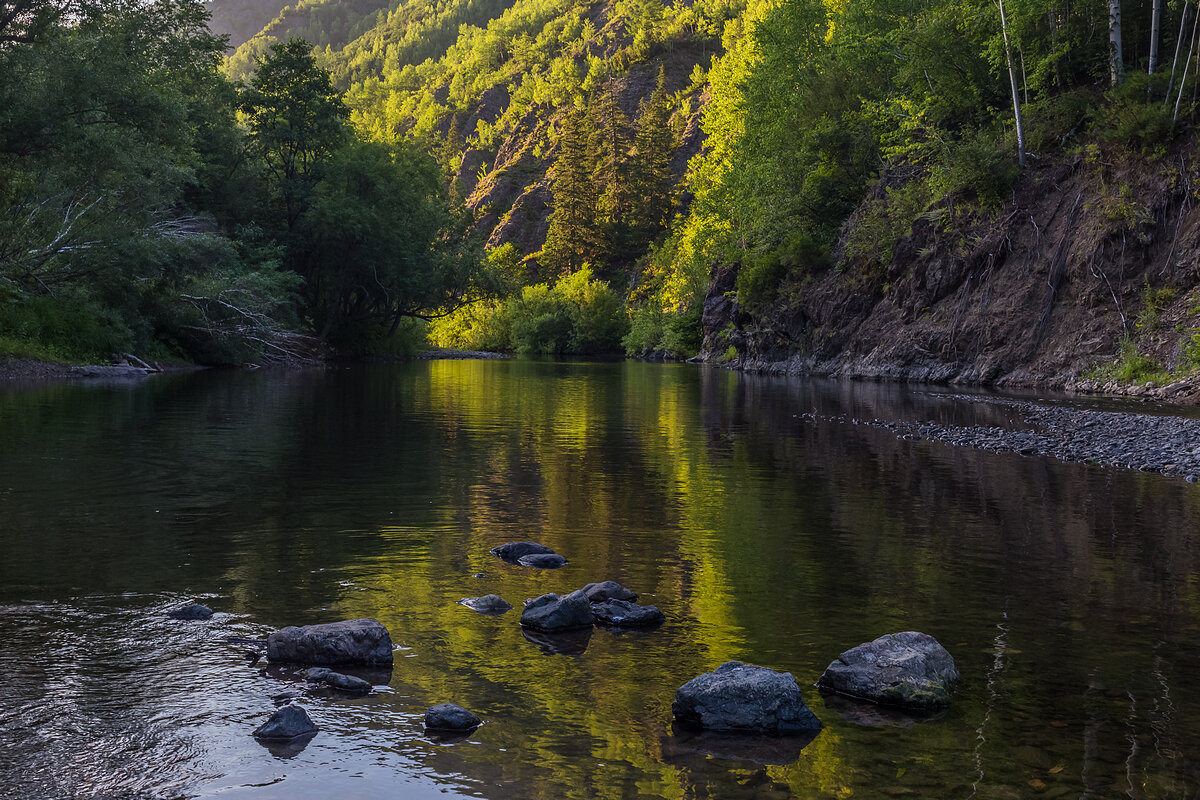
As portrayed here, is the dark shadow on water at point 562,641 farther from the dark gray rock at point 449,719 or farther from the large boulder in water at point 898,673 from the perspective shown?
the large boulder in water at point 898,673

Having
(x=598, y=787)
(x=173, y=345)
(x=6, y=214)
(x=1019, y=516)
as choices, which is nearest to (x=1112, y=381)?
(x=1019, y=516)

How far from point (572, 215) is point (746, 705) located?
464 feet

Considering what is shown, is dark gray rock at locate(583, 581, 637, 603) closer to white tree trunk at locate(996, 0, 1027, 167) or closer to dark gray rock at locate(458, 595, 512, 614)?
dark gray rock at locate(458, 595, 512, 614)

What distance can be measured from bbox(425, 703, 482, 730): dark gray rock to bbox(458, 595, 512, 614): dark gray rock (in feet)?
8.01

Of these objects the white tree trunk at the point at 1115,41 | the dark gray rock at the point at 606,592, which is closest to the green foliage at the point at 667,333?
the white tree trunk at the point at 1115,41

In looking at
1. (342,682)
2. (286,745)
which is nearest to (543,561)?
(342,682)

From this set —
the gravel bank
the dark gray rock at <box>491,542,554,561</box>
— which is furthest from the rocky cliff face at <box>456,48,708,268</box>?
the dark gray rock at <box>491,542,554,561</box>

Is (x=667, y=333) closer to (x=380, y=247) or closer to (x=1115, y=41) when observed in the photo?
(x=380, y=247)

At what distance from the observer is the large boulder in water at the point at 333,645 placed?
7.07 meters

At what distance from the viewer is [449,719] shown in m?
6.01

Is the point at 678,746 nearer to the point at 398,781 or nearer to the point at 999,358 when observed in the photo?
the point at 398,781

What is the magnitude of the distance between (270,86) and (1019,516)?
5885 centimetres

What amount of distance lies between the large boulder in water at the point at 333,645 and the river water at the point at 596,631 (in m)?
0.17

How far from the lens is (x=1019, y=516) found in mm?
12906
